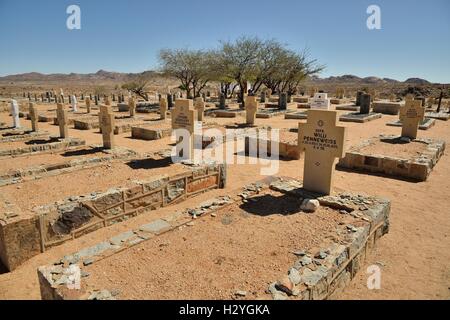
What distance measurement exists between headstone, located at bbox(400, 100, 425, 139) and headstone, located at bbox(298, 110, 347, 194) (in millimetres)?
8332

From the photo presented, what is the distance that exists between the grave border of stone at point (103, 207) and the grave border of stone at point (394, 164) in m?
4.54

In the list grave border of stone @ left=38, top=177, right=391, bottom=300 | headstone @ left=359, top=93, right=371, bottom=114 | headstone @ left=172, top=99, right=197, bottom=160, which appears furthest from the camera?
headstone @ left=359, top=93, right=371, bottom=114

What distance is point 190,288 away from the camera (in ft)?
12.2

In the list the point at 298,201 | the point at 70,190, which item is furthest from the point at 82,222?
the point at 298,201

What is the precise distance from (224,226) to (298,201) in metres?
1.89

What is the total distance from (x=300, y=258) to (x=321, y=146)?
314cm

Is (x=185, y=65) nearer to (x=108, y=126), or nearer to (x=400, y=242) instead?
(x=108, y=126)

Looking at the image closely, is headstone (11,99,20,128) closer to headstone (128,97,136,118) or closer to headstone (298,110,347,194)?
headstone (128,97,136,118)

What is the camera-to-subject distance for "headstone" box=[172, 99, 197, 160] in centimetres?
922

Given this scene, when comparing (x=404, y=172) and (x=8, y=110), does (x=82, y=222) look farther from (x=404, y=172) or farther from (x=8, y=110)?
(x=8, y=110)

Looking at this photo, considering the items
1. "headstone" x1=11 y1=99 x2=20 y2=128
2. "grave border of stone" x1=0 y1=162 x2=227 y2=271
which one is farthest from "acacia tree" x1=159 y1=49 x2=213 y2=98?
"grave border of stone" x1=0 y1=162 x2=227 y2=271
